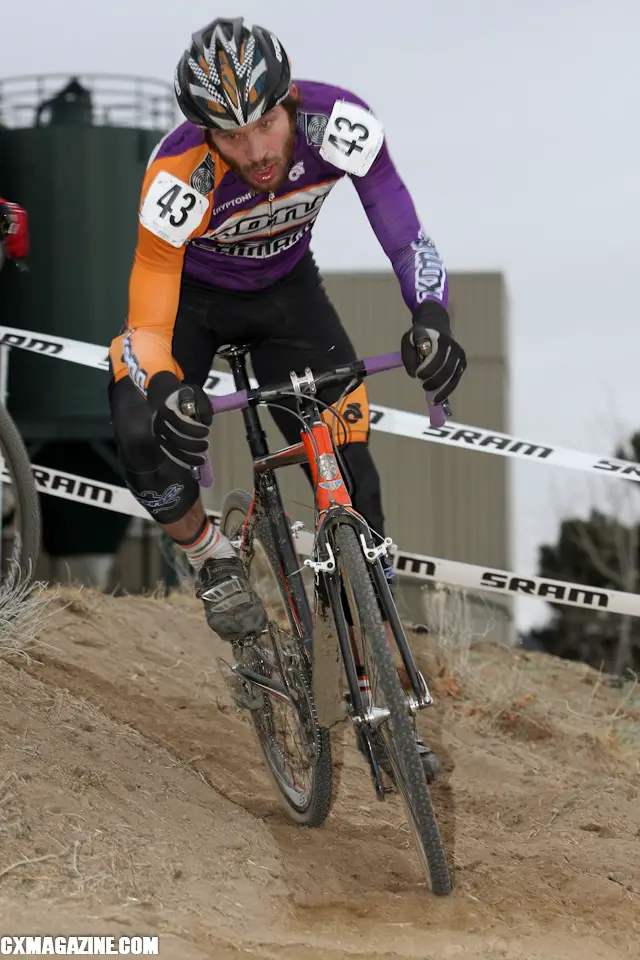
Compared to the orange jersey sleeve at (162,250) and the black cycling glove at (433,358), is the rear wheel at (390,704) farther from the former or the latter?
the orange jersey sleeve at (162,250)

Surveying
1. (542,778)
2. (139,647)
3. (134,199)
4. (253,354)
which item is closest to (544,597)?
(542,778)

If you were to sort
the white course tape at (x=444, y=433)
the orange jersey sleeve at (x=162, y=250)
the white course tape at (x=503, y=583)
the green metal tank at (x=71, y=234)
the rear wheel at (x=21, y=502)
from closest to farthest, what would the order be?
the orange jersey sleeve at (x=162, y=250) < the rear wheel at (x=21, y=502) < the white course tape at (x=444, y=433) < the white course tape at (x=503, y=583) < the green metal tank at (x=71, y=234)

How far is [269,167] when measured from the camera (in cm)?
404

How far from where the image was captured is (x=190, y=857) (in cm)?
384

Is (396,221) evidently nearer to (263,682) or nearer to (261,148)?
(261,148)

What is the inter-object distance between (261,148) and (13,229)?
70.3 inches

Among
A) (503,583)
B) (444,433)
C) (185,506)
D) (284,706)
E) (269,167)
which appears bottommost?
(503,583)

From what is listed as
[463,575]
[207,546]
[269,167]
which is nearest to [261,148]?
[269,167]

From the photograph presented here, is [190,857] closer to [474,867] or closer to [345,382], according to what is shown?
[474,867]

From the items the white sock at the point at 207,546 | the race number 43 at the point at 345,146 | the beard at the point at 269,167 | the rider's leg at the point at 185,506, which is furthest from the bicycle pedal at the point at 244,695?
the race number 43 at the point at 345,146

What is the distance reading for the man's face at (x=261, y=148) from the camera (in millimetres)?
3963

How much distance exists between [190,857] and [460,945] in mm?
920

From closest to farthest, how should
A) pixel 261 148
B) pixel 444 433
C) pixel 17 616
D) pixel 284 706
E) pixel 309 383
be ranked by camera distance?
pixel 309 383 < pixel 261 148 < pixel 284 706 < pixel 17 616 < pixel 444 433

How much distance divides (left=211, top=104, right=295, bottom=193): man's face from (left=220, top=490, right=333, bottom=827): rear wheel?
1.21 m
